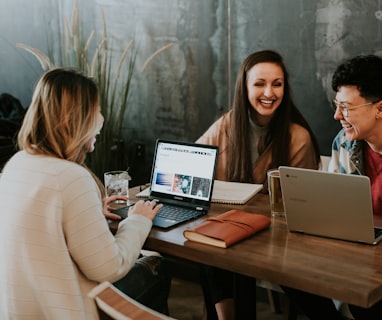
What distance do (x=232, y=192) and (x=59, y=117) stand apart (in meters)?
0.86

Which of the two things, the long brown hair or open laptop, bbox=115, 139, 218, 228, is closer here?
open laptop, bbox=115, 139, 218, 228

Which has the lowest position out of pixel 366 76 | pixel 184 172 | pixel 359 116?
pixel 184 172

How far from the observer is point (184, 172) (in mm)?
2348

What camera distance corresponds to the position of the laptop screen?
2299 millimetres

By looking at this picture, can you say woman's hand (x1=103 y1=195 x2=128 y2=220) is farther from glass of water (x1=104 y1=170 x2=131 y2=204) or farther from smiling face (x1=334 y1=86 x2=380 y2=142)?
smiling face (x1=334 y1=86 x2=380 y2=142)

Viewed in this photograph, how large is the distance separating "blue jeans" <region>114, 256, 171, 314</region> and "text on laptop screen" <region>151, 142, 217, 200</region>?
267mm

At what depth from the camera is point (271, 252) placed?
1835mm

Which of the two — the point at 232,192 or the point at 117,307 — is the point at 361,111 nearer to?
the point at 232,192

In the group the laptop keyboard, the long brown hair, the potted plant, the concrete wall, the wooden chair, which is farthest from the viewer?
the potted plant

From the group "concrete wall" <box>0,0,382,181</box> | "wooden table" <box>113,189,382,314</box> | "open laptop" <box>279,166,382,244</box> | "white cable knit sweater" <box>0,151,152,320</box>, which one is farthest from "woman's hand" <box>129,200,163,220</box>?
"concrete wall" <box>0,0,382,181</box>

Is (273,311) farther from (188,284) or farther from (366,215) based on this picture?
(366,215)

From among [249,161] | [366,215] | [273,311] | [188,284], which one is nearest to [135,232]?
[366,215]

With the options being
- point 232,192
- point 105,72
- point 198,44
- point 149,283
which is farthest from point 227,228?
point 105,72

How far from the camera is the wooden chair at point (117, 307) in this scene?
143cm
